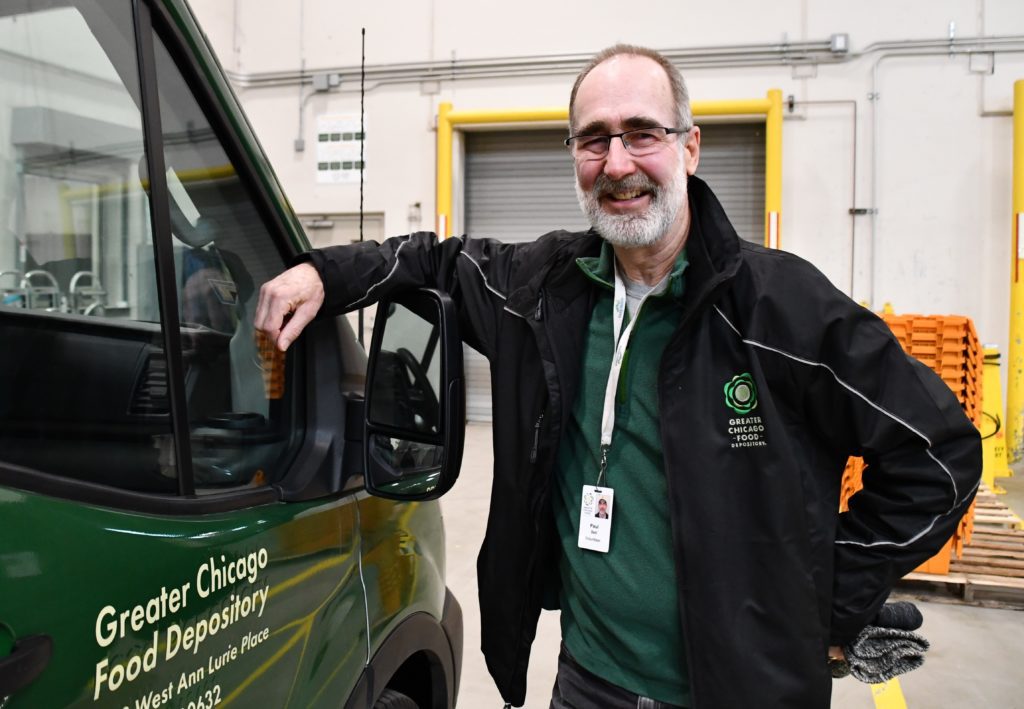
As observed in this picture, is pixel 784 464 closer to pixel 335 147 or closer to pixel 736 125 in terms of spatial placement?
pixel 736 125

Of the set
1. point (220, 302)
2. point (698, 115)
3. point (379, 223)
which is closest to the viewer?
point (220, 302)

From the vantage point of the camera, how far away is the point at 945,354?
438 cm

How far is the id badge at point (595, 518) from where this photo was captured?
154cm

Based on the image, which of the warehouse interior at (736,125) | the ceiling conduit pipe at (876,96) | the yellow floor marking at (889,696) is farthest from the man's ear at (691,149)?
the ceiling conduit pipe at (876,96)

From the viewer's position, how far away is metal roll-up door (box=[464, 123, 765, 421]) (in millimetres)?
9039

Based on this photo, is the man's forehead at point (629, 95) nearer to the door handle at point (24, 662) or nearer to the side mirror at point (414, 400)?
the side mirror at point (414, 400)

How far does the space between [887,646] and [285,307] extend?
1330 millimetres

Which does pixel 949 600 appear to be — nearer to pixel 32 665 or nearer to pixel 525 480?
pixel 525 480

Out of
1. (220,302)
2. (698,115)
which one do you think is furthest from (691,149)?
(698,115)

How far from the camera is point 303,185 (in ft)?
32.4

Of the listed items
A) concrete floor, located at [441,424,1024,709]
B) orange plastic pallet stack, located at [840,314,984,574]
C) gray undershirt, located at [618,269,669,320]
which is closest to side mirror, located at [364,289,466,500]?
gray undershirt, located at [618,269,669,320]

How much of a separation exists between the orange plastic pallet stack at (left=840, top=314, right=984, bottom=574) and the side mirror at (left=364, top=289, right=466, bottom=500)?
338cm

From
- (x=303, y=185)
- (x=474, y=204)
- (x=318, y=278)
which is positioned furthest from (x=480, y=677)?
(x=303, y=185)

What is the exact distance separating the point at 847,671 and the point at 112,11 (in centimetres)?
175
